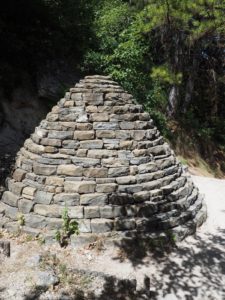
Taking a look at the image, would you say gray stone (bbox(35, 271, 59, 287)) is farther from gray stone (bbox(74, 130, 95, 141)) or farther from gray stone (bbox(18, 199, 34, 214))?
gray stone (bbox(74, 130, 95, 141))

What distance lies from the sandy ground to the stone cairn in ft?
1.10

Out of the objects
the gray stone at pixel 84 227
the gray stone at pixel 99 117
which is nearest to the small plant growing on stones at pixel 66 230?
the gray stone at pixel 84 227

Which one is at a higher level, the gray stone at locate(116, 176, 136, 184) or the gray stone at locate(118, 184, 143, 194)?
the gray stone at locate(116, 176, 136, 184)

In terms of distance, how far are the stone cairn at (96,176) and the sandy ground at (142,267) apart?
334 mm

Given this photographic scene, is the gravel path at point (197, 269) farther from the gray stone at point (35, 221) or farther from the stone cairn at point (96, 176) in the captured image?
the gray stone at point (35, 221)

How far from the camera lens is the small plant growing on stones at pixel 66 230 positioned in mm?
5500

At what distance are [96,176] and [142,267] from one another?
1.79 m

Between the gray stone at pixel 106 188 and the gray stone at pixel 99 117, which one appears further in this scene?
the gray stone at pixel 99 117

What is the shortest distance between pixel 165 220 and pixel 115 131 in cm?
200

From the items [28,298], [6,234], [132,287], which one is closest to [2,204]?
[6,234]

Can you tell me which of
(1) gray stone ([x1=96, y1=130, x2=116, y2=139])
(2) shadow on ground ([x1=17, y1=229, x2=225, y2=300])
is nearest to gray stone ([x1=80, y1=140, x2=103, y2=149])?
(1) gray stone ([x1=96, y1=130, x2=116, y2=139])

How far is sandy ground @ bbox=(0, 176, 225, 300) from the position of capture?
4473 millimetres

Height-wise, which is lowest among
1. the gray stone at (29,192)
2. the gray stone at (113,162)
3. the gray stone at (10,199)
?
the gray stone at (10,199)

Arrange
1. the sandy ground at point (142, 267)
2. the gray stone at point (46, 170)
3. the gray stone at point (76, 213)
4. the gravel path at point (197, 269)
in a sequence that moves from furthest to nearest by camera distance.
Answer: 1. the gray stone at point (46, 170)
2. the gray stone at point (76, 213)
3. the gravel path at point (197, 269)
4. the sandy ground at point (142, 267)
